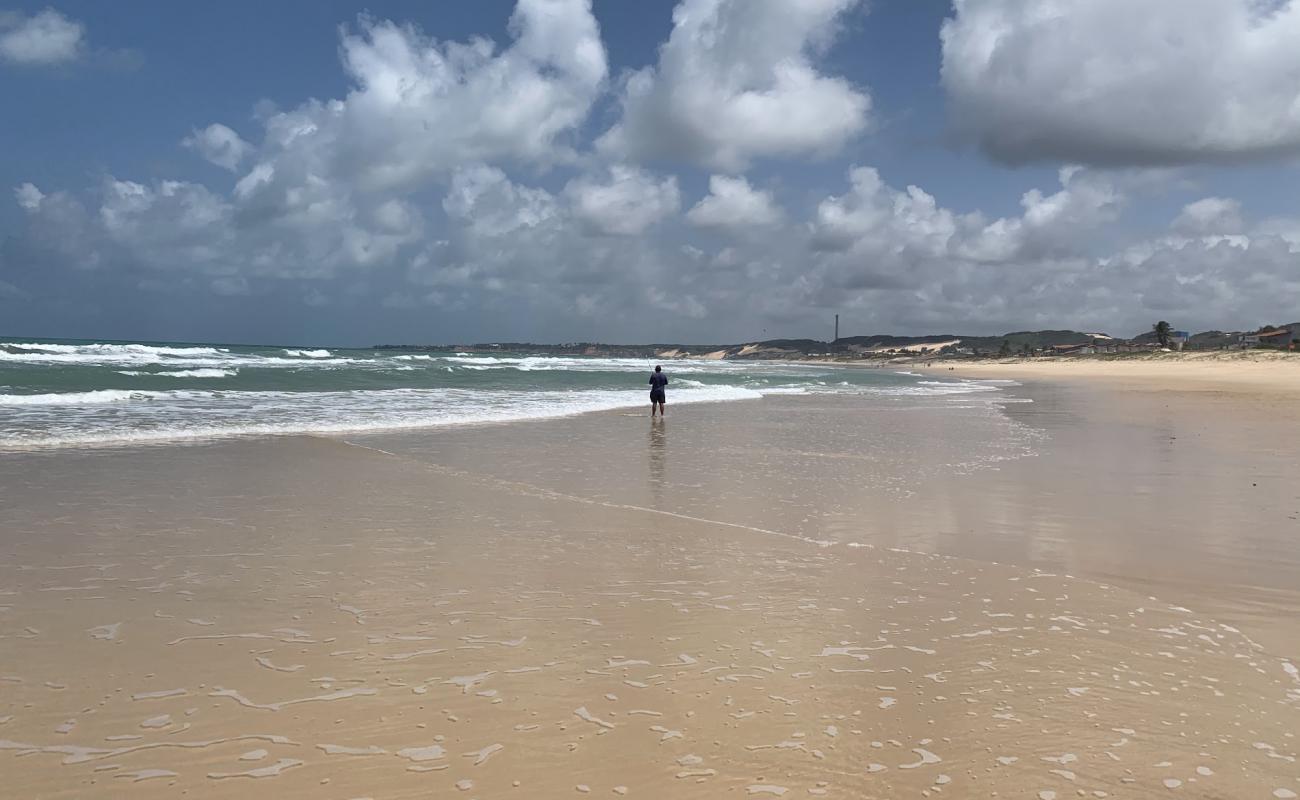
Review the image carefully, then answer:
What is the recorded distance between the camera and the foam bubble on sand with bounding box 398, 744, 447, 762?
337 centimetres

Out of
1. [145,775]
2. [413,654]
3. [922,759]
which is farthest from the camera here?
[413,654]

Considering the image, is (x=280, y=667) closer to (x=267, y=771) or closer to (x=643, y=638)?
(x=267, y=771)

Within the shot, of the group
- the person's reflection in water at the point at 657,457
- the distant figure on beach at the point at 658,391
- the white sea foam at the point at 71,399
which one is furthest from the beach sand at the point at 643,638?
the white sea foam at the point at 71,399

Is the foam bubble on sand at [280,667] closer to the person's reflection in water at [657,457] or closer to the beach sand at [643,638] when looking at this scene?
the beach sand at [643,638]

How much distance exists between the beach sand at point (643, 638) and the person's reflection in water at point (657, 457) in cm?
21

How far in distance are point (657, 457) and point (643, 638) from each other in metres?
9.08

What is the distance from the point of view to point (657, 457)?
13906 mm

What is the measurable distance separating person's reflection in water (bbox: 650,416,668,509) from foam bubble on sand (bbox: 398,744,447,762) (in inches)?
233

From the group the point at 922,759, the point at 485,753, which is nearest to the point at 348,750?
the point at 485,753

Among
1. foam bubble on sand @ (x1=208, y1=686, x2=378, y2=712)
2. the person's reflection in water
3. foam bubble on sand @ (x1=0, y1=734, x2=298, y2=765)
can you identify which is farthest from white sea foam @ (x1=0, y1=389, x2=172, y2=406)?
foam bubble on sand @ (x1=0, y1=734, x2=298, y2=765)

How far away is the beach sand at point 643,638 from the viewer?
3.35 meters

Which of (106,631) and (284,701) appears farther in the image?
(106,631)

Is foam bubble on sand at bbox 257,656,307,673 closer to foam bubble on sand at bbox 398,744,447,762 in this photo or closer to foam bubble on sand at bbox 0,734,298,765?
Answer: foam bubble on sand at bbox 0,734,298,765

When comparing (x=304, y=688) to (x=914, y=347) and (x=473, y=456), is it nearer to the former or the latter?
(x=473, y=456)
